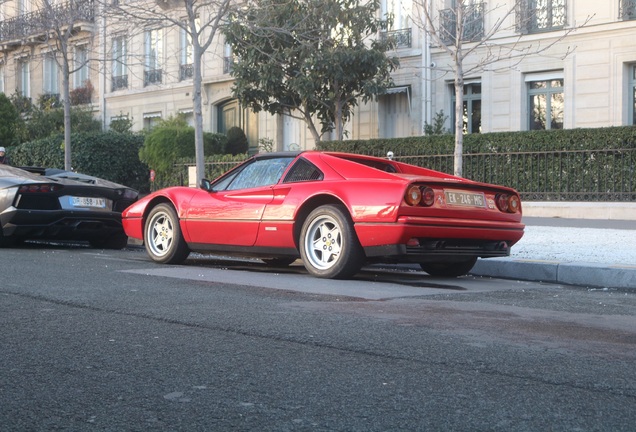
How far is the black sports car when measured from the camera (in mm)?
11578

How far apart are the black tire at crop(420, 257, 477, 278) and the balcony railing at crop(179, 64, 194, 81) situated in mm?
23091

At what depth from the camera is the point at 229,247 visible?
9.52 m

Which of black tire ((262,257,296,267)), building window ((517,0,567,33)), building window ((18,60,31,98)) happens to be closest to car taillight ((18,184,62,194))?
black tire ((262,257,296,267))

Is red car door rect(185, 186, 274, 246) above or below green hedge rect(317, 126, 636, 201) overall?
below

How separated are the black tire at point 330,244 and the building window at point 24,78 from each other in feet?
107

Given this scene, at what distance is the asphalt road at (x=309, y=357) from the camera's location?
11.6ft

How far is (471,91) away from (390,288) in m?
17.4

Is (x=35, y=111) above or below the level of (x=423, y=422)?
above

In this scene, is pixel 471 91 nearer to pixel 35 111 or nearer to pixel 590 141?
pixel 590 141

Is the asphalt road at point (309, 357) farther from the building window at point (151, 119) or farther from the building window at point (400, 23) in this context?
the building window at point (151, 119)

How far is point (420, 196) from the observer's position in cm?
820

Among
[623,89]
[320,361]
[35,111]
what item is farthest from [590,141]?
[35,111]

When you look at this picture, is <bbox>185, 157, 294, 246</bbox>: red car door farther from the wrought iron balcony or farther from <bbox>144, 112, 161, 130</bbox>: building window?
<bbox>144, 112, 161, 130</bbox>: building window

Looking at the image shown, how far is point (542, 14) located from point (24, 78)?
957 inches
